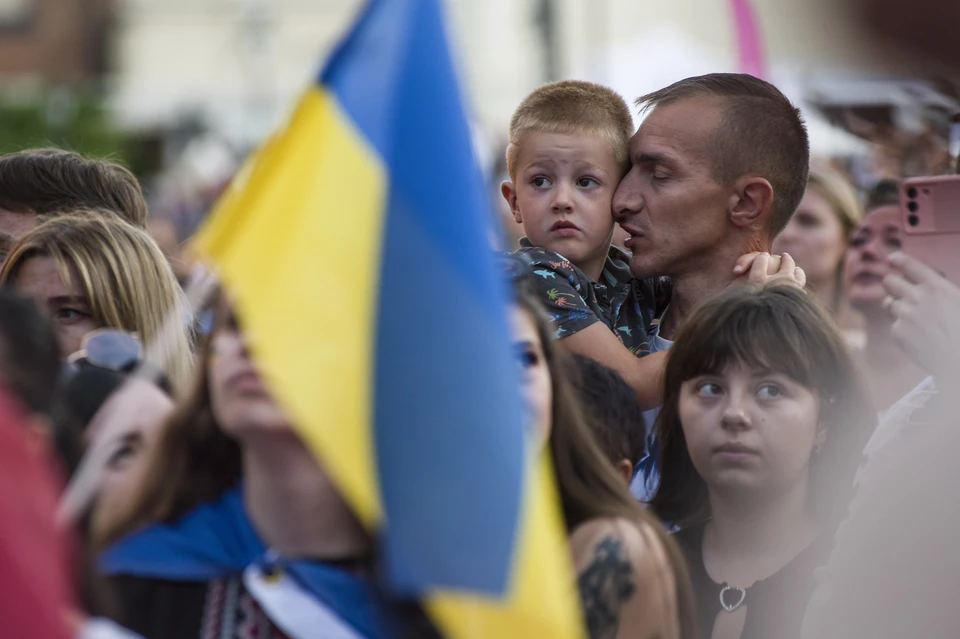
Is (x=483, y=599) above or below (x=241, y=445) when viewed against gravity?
below

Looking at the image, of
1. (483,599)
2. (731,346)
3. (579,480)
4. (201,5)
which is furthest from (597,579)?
(201,5)

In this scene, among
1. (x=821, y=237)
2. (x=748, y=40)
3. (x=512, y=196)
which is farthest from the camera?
(x=821, y=237)

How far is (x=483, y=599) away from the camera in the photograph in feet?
6.66

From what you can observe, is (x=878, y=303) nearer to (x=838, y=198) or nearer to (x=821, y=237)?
(x=821, y=237)

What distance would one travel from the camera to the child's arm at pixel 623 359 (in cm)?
333

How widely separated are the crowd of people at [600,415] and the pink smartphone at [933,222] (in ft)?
0.31

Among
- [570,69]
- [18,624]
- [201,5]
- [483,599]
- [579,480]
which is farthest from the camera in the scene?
[201,5]

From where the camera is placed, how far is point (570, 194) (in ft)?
11.8

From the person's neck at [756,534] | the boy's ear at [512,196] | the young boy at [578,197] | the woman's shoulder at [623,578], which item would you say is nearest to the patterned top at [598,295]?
the young boy at [578,197]

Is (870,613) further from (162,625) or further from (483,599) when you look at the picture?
(162,625)

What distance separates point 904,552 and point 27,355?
4.77 ft

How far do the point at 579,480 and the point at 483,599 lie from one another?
571 mm

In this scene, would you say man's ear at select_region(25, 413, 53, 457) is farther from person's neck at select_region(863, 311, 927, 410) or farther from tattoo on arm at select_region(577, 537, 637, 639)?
person's neck at select_region(863, 311, 927, 410)

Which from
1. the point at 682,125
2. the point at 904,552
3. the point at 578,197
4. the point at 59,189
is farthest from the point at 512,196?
the point at 904,552
